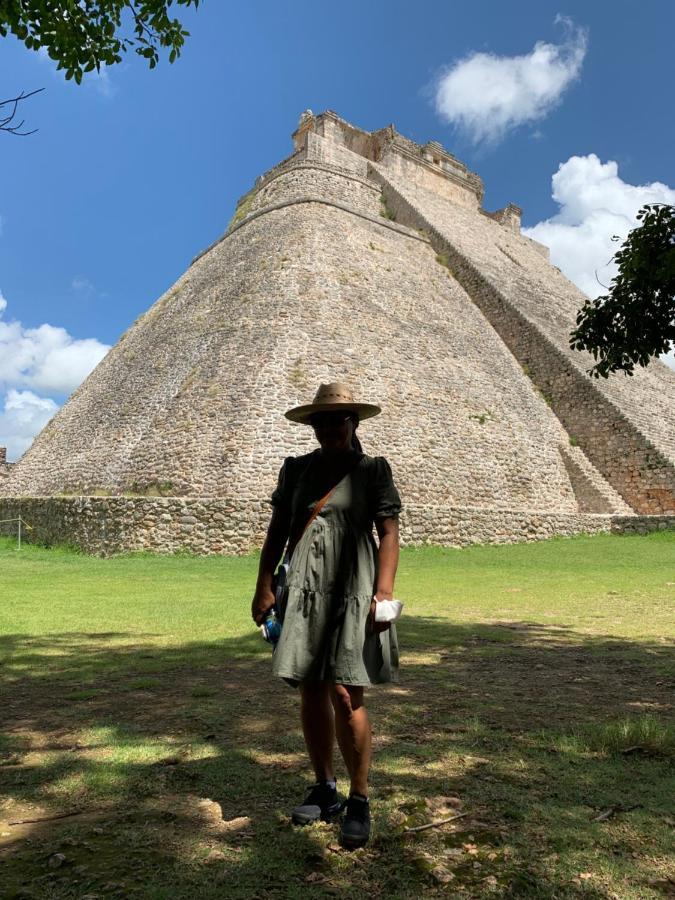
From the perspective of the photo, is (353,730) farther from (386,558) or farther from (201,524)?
(201,524)

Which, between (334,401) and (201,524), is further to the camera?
(201,524)

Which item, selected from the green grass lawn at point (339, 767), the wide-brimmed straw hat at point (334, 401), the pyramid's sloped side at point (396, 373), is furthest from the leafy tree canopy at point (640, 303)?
the pyramid's sloped side at point (396, 373)

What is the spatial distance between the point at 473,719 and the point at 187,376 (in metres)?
16.3

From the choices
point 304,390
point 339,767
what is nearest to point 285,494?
point 339,767

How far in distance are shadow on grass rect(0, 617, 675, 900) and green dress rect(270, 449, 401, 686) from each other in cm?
62

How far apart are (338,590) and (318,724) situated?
0.58 m

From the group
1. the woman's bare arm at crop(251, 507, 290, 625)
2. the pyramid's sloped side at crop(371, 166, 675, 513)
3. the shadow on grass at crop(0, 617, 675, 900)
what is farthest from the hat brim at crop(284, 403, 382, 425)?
the pyramid's sloped side at crop(371, 166, 675, 513)

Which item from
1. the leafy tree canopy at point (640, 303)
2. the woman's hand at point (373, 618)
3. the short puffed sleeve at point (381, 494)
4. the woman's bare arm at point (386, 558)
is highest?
the leafy tree canopy at point (640, 303)

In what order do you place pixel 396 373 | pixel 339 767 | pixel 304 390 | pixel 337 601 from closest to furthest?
pixel 337 601 < pixel 339 767 < pixel 304 390 < pixel 396 373

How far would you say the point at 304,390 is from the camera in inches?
690

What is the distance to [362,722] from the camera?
2637 millimetres

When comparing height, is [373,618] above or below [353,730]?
above

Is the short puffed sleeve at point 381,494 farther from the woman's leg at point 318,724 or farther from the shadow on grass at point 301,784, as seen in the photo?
the shadow on grass at point 301,784

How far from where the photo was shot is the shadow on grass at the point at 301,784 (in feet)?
7.22
